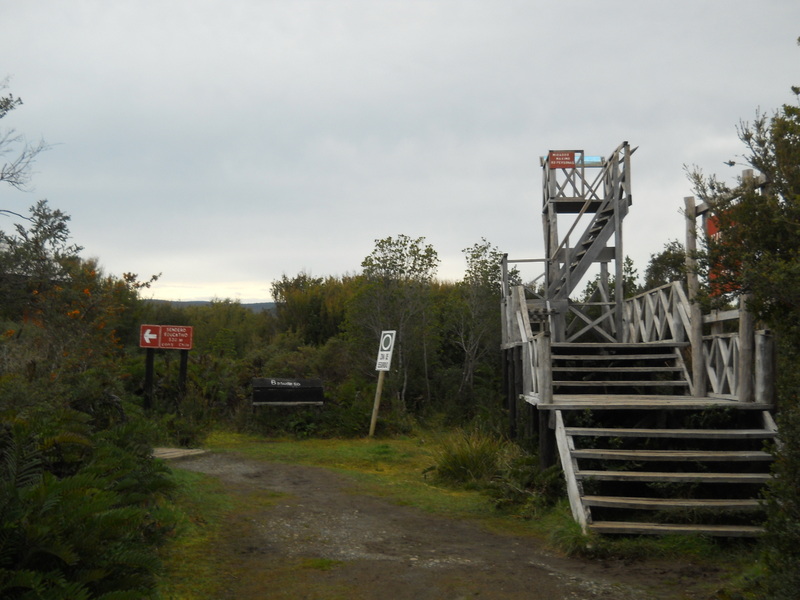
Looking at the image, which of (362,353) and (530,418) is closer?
(530,418)

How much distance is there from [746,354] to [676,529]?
7.27 ft

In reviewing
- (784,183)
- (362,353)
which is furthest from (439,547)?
(362,353)

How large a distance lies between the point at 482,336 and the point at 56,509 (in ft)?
47.5

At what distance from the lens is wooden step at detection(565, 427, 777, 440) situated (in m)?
7.11

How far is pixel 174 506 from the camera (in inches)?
288

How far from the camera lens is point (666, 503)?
638cm

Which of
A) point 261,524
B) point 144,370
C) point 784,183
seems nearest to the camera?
point 784,183

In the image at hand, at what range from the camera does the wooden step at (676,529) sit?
6.00 meters

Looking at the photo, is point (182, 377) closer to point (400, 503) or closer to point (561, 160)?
point (400, 503)

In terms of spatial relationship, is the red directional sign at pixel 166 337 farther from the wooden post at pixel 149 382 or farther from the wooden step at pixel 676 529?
the wooden step at pixel 676 529

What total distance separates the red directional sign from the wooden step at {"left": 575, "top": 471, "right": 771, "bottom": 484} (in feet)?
32.0

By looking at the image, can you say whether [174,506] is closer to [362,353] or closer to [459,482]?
[459,482]

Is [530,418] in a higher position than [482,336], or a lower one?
lower

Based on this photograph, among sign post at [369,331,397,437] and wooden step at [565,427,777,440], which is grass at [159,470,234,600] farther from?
sign post at [369,331,397,437]
